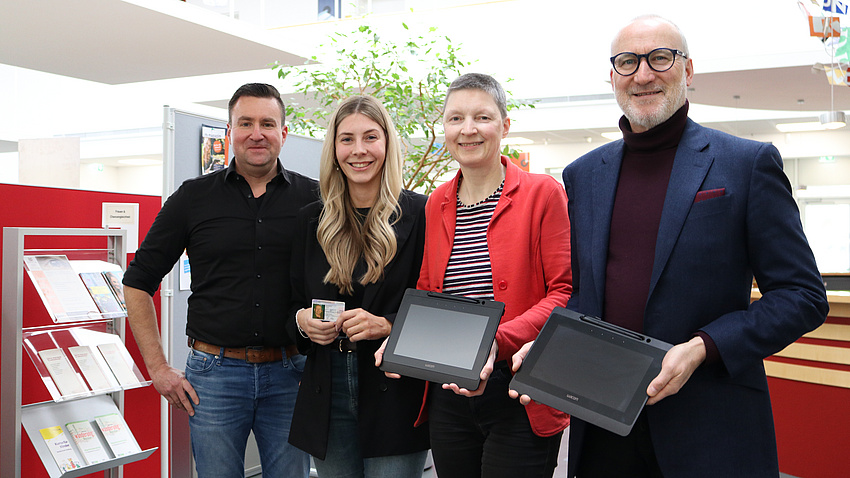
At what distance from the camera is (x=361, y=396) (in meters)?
2.06

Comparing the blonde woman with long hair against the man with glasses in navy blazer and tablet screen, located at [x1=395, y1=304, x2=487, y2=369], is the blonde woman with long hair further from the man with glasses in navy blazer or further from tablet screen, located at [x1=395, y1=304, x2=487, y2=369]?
the man with glasses in navy blazer

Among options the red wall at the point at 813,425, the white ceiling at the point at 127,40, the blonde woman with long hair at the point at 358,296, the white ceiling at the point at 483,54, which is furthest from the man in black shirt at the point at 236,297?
the white ceiling at the point at 127,40

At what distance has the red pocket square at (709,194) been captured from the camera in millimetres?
1537

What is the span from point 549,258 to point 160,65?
9117 millimetres

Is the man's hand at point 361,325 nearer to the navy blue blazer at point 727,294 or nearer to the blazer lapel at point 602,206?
the blazer lapel at point 602,206

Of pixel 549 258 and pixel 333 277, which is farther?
pixel 333 277

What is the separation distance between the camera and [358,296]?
6.93 feet

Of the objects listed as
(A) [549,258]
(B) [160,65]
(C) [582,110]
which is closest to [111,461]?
(A) [549,258]

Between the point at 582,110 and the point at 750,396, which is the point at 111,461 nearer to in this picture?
the point at 750,396

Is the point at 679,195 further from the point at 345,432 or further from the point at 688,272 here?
the point at 345,432
